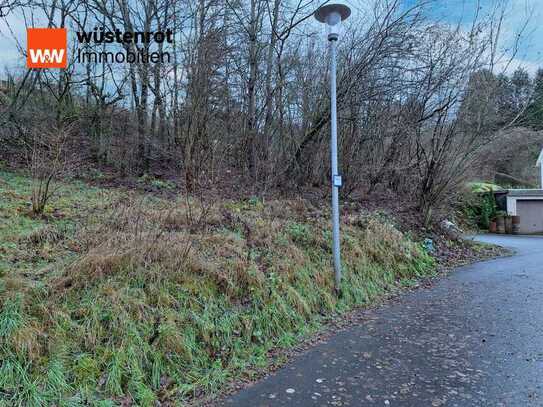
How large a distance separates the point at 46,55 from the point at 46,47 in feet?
0.78

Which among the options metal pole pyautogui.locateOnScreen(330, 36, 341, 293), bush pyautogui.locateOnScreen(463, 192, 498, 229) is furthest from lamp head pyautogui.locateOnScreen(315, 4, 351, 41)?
bush pyautogui.locateOnScreen(463, 192, 498, 229)

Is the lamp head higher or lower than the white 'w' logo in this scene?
lower

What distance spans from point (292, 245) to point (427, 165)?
246 inches

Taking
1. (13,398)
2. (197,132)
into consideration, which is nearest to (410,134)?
(197,132)

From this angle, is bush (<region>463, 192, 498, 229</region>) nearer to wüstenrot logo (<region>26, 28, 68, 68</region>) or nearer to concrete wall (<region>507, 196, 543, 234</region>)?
concrete wall (<region>507, 196, 543, 234</region>)

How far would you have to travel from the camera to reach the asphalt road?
9.43 ft

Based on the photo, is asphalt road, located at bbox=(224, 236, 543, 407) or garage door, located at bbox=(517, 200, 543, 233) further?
garage door, located at bbox=(517, 200, 543, 233)

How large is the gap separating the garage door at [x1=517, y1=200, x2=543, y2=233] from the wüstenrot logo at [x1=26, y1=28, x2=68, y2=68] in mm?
22262

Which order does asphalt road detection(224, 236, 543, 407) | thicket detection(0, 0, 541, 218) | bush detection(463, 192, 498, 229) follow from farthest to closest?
bush detection(463, 192, 498, 229), thicket detection(0, 0, 541, 218), asphalt road detection(224, 236, 543, 407)

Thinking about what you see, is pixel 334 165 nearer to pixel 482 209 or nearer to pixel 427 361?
pixel 427 361

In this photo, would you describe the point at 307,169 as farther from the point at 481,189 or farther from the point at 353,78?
the point at 481,189

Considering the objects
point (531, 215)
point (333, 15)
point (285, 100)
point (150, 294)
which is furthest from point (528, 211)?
point (150, 294)

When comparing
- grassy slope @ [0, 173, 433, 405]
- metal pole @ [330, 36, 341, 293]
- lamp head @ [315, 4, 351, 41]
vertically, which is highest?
lamp head @ [315, 4, 351, 41]

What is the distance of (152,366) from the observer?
9.66ft
